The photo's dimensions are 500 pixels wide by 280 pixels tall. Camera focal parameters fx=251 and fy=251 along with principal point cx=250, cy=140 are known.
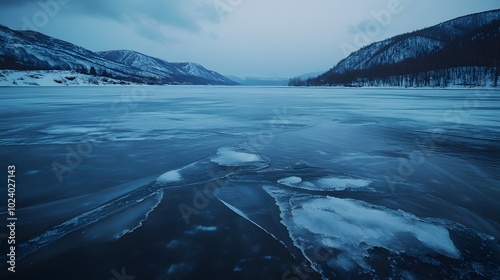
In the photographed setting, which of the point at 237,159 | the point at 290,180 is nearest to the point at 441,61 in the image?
the point at 237,159

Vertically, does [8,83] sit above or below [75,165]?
above

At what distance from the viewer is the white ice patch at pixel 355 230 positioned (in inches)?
112

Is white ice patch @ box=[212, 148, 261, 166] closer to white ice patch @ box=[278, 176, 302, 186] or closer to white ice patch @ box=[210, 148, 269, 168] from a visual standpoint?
white ice patch @ box=[210, 148, 269, 168]

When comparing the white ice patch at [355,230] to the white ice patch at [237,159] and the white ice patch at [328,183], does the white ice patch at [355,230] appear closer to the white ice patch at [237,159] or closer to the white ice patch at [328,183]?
the white ice patch at [328,183]

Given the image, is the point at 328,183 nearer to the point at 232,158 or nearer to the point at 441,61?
the point at 232,158

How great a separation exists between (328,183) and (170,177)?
3.08 m

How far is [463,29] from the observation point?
18600cm

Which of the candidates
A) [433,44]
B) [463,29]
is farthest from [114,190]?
[463,29]

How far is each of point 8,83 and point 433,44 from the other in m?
238

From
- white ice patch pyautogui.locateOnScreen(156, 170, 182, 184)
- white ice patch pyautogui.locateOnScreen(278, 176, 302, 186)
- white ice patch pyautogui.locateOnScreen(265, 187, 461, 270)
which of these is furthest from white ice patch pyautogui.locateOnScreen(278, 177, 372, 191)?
white ice patch pyautogui.locateOnScreen(156, 170, 182, 184)

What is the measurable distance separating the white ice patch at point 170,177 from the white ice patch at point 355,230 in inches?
84.2

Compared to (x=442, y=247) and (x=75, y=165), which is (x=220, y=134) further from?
(x=442, y=247)

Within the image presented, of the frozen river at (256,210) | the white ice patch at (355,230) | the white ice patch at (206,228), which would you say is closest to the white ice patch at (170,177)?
the frozen river at (256,210)

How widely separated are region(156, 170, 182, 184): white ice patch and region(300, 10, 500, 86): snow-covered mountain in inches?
3979
